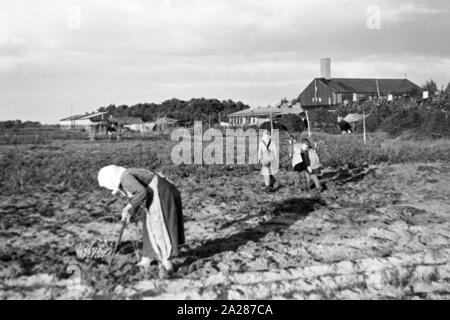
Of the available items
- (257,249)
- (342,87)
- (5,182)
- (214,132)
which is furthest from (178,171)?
(342,87)

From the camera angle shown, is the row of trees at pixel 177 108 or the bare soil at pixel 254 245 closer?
the bare soil at pixel 254 245

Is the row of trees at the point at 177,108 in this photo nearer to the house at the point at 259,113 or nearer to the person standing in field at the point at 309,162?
the house at the point at 259,113

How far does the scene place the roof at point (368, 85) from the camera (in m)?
43.5

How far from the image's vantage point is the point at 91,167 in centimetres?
1218

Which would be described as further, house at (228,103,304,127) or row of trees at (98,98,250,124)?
row of trees at (98,98,250,124)

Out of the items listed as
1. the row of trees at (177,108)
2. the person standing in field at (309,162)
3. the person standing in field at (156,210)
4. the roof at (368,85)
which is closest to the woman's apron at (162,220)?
the person standing in field at (156,210)

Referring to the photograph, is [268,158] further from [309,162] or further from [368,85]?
[368,85]

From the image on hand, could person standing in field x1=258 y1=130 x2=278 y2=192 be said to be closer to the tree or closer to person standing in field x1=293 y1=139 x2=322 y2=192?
person standing in field x1=293 y1=139 x2=322 y2=192

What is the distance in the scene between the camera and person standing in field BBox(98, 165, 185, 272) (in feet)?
14.7

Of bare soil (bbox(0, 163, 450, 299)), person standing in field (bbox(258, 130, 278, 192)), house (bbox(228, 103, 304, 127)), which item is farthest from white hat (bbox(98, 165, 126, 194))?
house (bbox(228, 103, 304, 127))

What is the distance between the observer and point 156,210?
455 centimetres

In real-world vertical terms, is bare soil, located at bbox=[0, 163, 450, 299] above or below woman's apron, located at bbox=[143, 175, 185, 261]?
below
